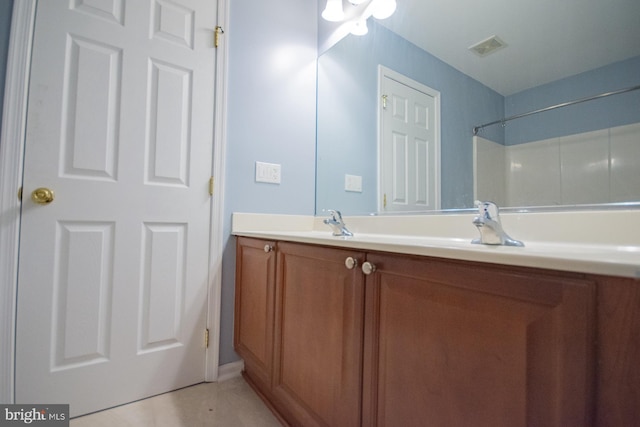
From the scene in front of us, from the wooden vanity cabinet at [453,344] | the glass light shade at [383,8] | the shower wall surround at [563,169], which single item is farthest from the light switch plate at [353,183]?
the glass light shade at [383,8]

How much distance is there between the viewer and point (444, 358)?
20.9 inches

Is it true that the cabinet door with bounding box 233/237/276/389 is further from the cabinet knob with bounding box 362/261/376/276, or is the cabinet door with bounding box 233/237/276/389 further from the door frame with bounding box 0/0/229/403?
the door frame with bounding box 0/0/229/403

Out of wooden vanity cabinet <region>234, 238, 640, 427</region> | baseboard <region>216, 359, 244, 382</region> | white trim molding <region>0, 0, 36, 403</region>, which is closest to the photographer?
wooden vanity cabinet <region>234, 238, 640, 427</region>

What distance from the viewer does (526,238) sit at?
0.86 metres

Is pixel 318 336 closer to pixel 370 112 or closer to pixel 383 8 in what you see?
pixel 370 112

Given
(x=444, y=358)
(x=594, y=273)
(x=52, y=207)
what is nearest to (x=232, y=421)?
(x=444, y=358)

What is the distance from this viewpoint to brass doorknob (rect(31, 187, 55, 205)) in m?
1.02

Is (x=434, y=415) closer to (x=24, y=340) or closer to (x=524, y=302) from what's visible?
(x=524, y=302)

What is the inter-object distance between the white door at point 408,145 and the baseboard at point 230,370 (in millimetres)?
1108

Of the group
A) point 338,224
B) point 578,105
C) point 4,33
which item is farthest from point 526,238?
point 4,33

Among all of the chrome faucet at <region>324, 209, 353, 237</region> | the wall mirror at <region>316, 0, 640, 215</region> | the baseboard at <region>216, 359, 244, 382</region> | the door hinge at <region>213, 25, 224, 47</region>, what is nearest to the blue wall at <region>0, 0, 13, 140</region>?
the door hinge at <region>213, 25, 224, 47</region>

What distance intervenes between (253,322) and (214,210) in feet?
1.90

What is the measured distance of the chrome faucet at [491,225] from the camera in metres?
0.71

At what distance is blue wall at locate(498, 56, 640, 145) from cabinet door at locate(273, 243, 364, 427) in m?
0.78
